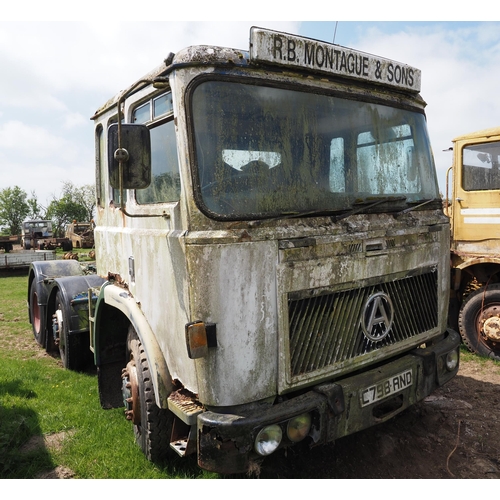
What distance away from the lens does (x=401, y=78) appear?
3287 mm

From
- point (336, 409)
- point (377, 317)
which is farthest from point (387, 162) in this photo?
point (336, 409)

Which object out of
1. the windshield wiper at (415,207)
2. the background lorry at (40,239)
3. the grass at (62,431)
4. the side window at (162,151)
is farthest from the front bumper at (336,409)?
the background lorry at (40,239)

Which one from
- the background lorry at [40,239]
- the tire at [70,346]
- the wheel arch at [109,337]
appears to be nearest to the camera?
the wheel arch at [109,337]

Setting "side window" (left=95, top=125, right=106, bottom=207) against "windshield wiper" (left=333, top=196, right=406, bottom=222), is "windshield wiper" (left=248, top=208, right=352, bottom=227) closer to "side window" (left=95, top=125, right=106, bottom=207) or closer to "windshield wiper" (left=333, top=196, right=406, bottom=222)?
"windshield wiper" (left=333, top=196, right=406, bottom=222)

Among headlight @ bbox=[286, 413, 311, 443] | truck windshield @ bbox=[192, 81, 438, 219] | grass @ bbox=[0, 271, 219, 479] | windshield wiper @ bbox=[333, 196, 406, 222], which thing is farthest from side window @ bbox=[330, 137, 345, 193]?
grass @ bbox=[0, 271, 219, 479]

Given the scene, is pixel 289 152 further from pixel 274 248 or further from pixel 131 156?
pixel 131 156

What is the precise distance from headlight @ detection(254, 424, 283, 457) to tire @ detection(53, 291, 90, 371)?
132 inches

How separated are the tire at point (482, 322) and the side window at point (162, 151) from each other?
13.9 ft

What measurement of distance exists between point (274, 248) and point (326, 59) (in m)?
1.24

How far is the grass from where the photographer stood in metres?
3.23

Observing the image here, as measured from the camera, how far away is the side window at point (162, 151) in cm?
268

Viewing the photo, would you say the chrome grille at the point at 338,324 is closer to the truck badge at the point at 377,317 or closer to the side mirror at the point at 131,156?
the truck badge at the point at 377,317

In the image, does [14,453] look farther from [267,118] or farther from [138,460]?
[267,118]

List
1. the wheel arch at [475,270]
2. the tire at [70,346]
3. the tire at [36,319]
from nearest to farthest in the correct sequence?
the tire at [70,346] → the wheel arch at [475,270] → the tire at [36,319]
